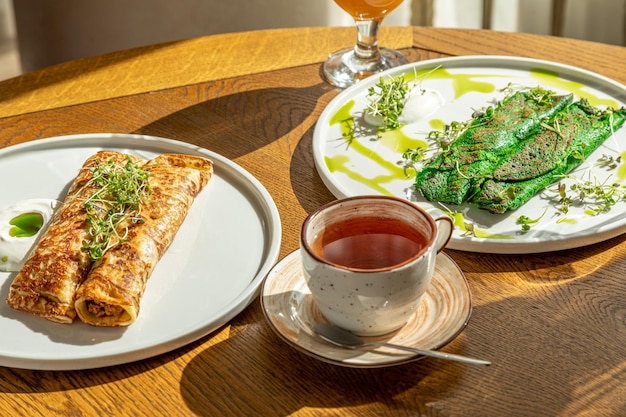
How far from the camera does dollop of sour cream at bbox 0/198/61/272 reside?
→ 1.31m

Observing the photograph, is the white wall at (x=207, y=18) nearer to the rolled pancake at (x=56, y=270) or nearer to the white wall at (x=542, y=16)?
the white wall at (x=542, y=16)

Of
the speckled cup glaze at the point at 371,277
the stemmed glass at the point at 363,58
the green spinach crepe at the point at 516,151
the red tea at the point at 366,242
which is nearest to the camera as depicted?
the speckled cup glaze at the point at 371,277

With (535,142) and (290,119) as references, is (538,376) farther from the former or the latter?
(290,119)

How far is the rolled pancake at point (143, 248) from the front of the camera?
1.16 m

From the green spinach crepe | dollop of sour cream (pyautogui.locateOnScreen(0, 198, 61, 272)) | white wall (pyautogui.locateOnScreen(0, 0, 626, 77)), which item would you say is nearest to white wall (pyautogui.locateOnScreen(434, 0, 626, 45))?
white wall (pyautogui.locateOnScreen(0, 0, 626, 77))

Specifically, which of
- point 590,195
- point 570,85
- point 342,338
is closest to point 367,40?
point 570,85

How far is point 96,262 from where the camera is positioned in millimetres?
1246

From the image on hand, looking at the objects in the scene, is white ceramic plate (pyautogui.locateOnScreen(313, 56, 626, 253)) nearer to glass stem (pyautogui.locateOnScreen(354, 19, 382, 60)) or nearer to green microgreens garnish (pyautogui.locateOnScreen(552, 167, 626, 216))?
green microgreens garnish (pyautogui.locateOnScreen(552, 167, 626, 216))

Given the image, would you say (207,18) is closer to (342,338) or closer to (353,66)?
(353,66)

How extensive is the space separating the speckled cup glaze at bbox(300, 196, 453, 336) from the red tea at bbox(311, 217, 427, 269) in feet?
0.03

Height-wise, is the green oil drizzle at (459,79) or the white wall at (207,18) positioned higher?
the green oil drizzle at (459,79)

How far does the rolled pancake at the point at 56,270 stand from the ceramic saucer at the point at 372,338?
0.32 meters

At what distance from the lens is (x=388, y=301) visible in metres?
1.01

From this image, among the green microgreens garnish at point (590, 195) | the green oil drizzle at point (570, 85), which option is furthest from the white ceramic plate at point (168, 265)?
the green oil drizzle at point (570, 85)
